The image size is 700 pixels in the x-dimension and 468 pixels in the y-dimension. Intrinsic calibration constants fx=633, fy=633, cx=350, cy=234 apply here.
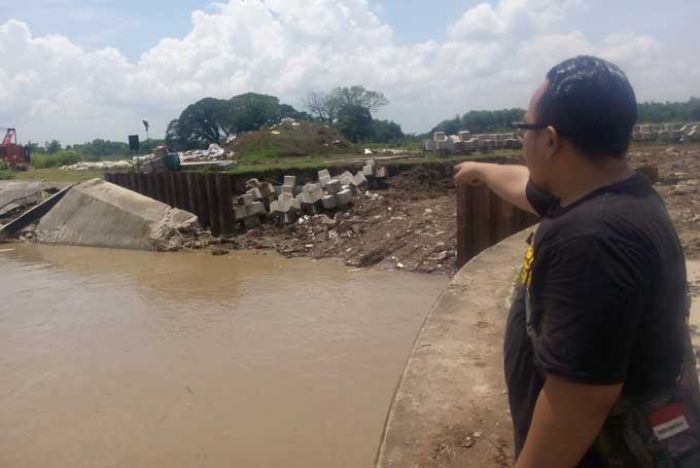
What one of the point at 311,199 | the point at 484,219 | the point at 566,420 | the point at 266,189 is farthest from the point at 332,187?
the point at 566,420

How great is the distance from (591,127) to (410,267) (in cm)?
964

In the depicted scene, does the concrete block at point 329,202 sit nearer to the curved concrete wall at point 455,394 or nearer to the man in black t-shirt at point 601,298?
the curved concrete wall at point 455,394

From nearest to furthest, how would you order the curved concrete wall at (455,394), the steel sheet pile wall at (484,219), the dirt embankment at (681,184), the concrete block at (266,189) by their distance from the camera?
the curved concrete wall at (455,394) < the dirt embankment at (681,184) < the steel sheet pile wall at (484,219) < the concrete block at (266,189)

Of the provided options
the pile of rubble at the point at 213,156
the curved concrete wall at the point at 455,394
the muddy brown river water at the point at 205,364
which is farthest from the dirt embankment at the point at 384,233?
the pile of rubble at the point at 213,156

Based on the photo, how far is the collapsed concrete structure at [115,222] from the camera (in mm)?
13852

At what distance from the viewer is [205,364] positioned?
22.3 feet

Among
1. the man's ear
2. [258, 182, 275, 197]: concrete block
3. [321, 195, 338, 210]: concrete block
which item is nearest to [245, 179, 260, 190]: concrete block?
[258, 182, 275, 197]: concrete block

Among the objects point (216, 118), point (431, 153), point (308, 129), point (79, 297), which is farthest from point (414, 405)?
point (216, 118)

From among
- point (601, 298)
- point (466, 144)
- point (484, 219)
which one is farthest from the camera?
point (466, 144)

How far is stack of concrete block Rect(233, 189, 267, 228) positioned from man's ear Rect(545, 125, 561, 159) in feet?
44.3

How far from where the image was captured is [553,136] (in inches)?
53.2

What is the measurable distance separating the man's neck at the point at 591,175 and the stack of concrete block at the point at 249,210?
13.5 meters

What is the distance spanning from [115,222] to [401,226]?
6.66 meters

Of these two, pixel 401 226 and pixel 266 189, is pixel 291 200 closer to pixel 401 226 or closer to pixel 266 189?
pixel 266 189
